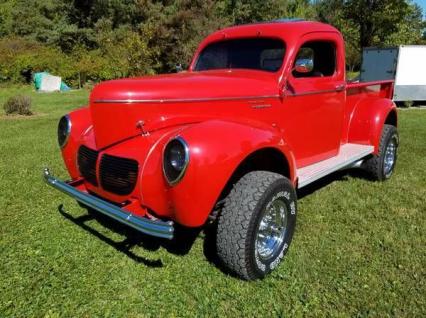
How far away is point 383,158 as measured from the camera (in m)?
5.37

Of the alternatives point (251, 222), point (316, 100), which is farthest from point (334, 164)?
point (251, 222)

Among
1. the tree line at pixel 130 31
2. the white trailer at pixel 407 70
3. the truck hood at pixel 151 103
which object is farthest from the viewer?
the tree line at pixel 130 31

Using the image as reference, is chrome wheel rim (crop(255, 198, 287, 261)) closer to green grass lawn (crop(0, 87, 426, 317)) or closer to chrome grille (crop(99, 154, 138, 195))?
green grass lawn (crop(0, 87, 426, 317))

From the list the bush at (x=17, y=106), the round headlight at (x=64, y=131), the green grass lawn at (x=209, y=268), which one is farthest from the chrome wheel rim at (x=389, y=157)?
the bush at (x=17, y=106)

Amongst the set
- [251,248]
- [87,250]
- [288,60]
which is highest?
[288,60]

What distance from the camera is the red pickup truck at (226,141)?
2836 millimetres

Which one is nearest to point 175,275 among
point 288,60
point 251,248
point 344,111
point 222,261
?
point 222,261

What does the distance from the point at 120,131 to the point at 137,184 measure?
52cm

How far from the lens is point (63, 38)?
111 ft

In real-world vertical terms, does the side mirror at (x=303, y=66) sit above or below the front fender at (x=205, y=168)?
above

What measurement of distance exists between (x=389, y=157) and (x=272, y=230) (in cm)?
308

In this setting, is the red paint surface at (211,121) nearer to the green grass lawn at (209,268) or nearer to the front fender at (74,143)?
the front fender at (74,143)

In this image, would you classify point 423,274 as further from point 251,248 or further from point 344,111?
point 344,111

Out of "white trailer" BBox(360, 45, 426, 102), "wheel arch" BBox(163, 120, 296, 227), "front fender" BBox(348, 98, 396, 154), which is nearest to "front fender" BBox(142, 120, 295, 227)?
"wheel arch" BBox(163, 120, 296, 227)
